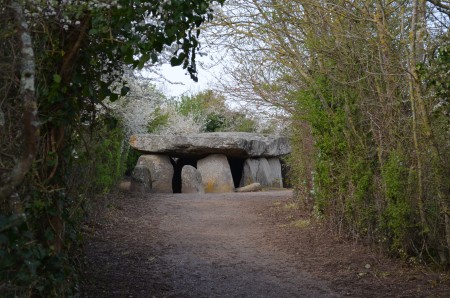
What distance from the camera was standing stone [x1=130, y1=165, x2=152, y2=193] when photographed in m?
17.8

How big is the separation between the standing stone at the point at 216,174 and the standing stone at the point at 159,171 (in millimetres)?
997

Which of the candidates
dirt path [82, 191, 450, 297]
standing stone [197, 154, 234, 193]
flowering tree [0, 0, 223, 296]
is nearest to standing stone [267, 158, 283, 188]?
standing stone [197, 154, 234, 193]

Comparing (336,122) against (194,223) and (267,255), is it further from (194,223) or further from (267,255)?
(194,223)

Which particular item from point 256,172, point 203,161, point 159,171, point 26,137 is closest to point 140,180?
point 159,171

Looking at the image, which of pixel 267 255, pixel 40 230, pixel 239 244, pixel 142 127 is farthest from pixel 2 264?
pixel 142 127

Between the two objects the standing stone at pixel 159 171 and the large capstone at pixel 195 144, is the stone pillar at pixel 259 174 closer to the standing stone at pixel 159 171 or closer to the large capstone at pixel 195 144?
the large capstone at pixel 195 144

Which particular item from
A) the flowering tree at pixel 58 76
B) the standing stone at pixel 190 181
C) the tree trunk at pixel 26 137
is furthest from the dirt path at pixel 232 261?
the standing stone at pixel 190 181

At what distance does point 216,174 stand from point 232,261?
35.8 ft

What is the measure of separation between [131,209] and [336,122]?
5551 mm

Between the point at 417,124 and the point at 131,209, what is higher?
the point at 417,124

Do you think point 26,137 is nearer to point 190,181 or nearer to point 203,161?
point 190,181

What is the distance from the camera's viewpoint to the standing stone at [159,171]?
1931cm

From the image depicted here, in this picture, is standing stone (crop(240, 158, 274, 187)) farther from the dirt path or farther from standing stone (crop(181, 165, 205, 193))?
the dirt path

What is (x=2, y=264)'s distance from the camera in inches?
148
